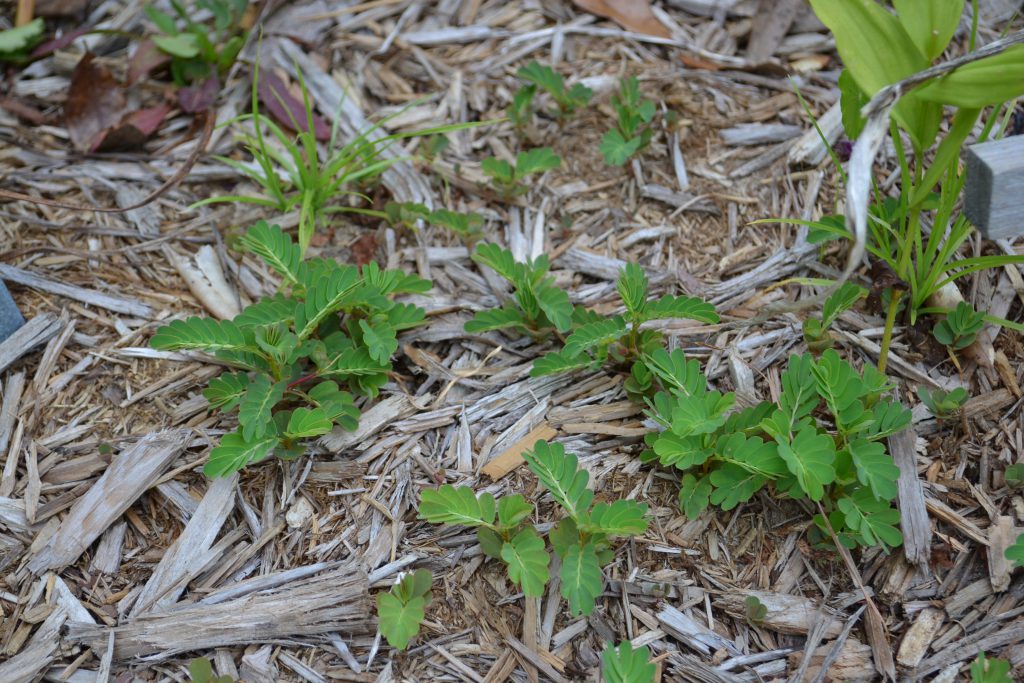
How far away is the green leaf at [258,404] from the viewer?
1.82 m

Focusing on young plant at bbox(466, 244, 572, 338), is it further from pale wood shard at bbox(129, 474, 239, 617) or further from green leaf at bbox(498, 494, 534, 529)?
pale wood shard at bbox(129, 474, 239, 617)

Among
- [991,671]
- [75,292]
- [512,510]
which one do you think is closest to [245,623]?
[512,510]

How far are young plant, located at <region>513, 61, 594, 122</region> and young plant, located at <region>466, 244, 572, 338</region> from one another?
658 millimetres

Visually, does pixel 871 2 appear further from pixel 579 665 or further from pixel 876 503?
pixel 579 665

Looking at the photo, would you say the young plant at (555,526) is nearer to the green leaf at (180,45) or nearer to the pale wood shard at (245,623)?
the pale wood shard at (245,623)

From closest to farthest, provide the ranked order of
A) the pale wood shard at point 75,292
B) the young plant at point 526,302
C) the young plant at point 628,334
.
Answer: the young plant at point 628,334, the young plant at point 526,302, the pale wood shard at point 75,292

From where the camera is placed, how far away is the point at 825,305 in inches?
76.5

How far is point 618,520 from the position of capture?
1.65 m

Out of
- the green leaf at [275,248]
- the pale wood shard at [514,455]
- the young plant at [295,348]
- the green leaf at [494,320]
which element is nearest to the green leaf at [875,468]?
the pale wood shard at [514,455]

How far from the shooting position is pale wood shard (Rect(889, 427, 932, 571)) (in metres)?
1.76

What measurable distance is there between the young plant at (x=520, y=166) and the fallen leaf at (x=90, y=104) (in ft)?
4.21

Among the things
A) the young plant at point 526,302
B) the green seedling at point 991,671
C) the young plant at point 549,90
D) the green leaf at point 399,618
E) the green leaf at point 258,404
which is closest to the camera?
the green seedling at point 991,671

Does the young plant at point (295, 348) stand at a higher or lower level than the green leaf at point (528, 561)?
higher

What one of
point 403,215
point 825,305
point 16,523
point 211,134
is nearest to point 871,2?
point 825,305
